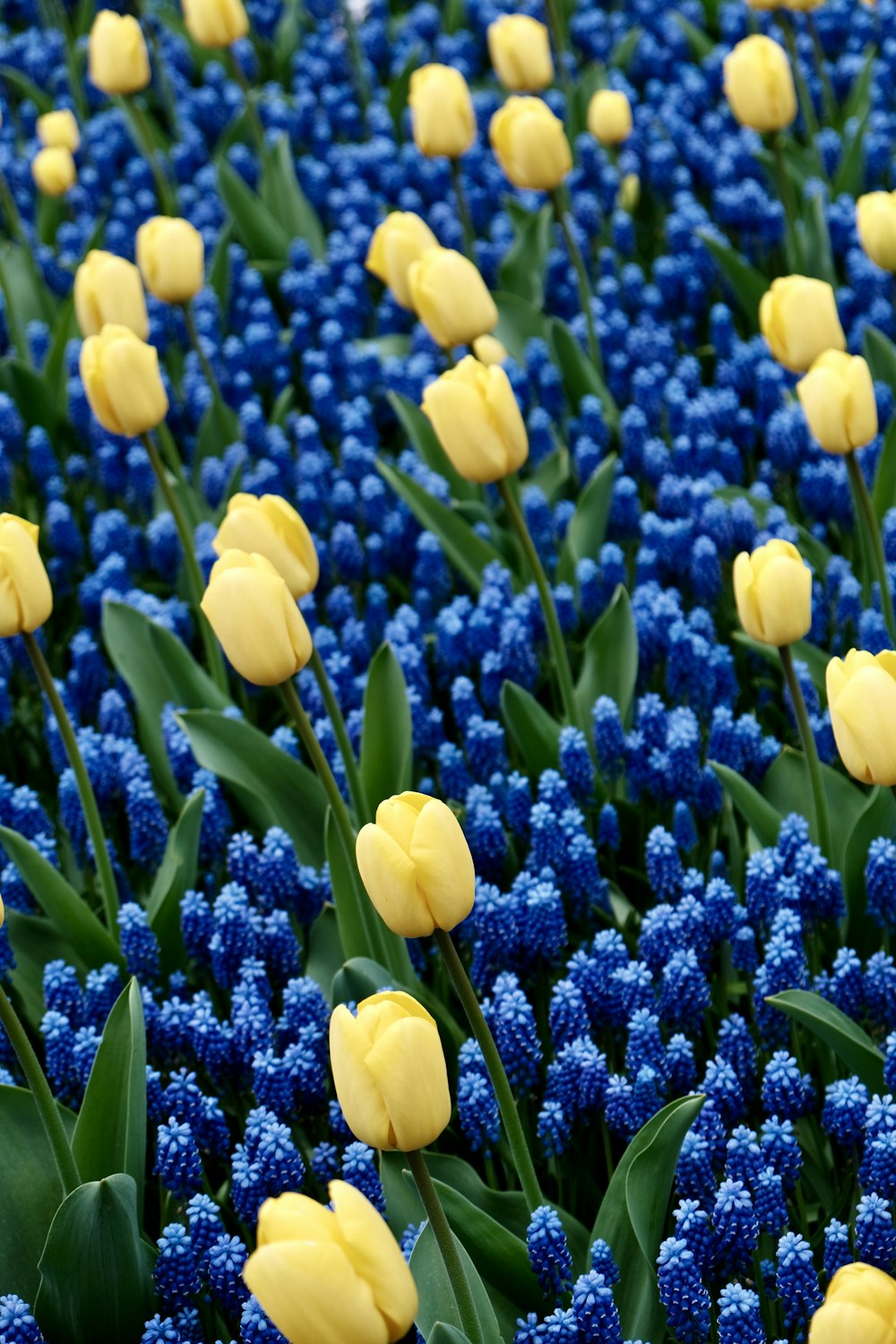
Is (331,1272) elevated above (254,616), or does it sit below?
below

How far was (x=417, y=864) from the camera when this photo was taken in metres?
1.51

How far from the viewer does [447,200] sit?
4.68m

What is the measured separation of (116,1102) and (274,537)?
721 mm

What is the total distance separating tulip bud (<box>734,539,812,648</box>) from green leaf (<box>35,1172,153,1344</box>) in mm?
984

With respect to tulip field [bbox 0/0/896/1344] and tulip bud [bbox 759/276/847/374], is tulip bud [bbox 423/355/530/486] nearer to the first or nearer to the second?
tulip field [bbox 0/0/896/1344]

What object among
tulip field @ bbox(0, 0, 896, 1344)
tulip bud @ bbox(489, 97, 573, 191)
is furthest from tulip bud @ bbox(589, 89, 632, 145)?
tulip bud @ bbox(489, 97, 573, 191)

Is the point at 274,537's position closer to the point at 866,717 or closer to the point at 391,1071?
the point at 866,717

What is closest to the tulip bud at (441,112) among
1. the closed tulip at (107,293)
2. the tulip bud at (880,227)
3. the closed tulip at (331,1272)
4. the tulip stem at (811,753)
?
the closed tulip at (107,293)

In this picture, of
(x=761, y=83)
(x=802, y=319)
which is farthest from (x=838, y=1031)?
(x=761, y=83)

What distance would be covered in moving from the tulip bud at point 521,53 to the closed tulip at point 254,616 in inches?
92.5

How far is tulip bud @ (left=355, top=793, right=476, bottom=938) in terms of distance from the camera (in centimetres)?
150

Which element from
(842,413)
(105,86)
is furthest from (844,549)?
(105,86)

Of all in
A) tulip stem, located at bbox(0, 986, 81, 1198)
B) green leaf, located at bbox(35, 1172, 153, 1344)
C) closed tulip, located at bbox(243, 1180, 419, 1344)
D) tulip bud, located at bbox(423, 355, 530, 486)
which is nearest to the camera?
closed tulip, located at bbox(243, 1180, 419, 1344)

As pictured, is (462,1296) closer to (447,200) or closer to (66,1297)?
(66,1297)
